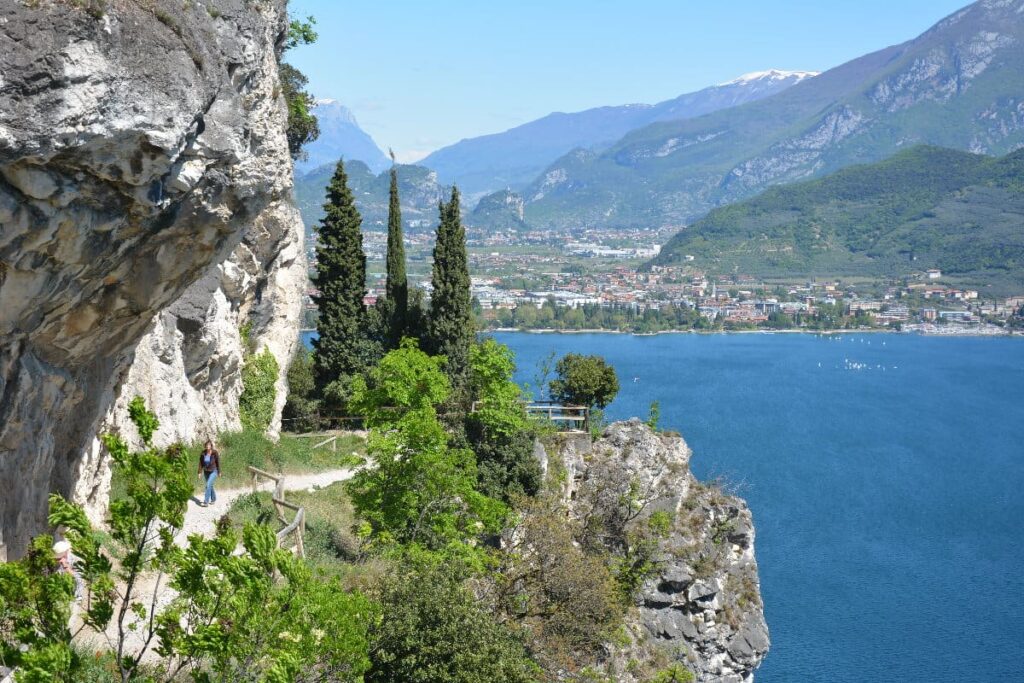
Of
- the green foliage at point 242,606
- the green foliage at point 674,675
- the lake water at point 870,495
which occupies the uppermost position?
the green foliage at point 242,606

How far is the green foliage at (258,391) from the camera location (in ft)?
83.9

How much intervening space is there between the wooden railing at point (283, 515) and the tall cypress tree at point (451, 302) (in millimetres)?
9421

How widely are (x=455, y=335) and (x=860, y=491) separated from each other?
36841mm

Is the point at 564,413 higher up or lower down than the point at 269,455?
higher up

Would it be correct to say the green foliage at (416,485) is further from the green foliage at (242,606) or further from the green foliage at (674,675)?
the green foliage at (242,606)

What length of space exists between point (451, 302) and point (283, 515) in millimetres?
12279

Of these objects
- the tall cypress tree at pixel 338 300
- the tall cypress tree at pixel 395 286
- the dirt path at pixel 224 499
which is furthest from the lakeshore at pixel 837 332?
the dirt path at pixel 224 499

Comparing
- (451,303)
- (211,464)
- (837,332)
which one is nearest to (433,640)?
(211,464)

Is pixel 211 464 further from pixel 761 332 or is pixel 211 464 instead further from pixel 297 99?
pixel 761 332

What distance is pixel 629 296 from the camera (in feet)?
599

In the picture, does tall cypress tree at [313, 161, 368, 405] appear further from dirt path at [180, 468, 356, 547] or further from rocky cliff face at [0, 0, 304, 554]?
rocky cliff face at [0, 0, 304, 554]

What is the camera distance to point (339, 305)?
31016 millimetres

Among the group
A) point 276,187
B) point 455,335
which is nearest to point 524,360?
point 455,335

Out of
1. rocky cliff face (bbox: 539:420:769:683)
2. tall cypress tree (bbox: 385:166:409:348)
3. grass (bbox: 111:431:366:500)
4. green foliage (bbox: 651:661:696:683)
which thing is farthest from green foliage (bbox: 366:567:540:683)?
tall cypress tree (bbox: 385:166:409:348)
